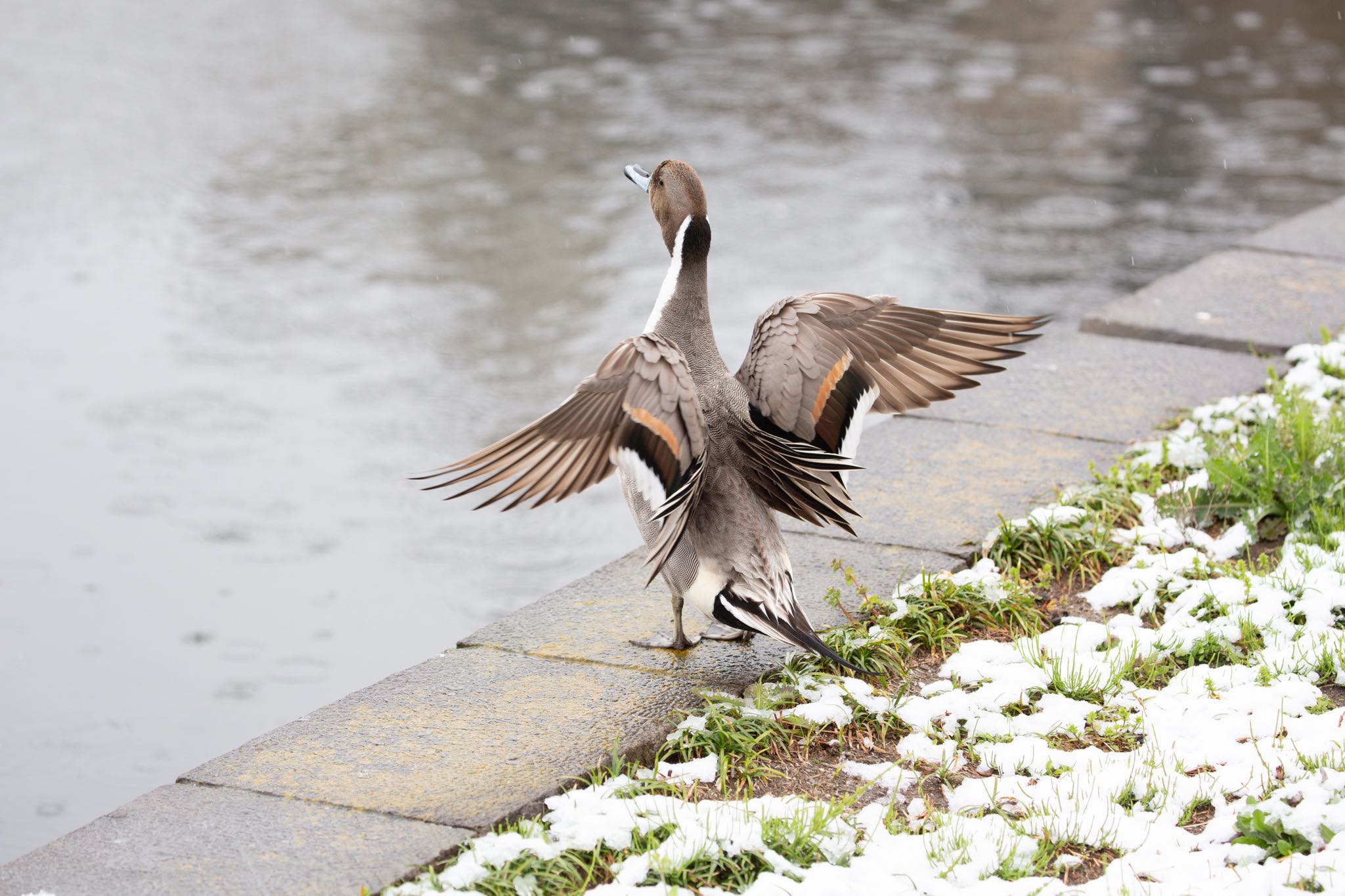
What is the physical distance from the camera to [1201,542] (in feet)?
13.2

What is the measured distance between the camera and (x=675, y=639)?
361cm

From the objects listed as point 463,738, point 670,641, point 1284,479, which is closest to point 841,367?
point 670,641

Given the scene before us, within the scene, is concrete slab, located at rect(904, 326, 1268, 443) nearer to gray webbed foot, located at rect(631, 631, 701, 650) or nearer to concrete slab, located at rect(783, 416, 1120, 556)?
concrete slab, located at rect(783, 416, 1120, 556)

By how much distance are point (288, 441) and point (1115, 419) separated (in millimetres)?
3069

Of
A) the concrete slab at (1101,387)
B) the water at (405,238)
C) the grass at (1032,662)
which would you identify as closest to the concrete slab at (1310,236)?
the water at (405,238)

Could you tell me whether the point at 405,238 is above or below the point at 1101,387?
above

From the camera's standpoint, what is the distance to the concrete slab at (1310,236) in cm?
685

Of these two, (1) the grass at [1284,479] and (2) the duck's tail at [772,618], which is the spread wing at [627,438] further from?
(1) the grass at [1284,479]

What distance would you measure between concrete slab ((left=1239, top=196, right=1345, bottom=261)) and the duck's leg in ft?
14.3

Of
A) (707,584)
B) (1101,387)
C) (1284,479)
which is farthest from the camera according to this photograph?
(1101,387)

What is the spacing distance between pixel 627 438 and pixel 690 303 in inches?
17.7

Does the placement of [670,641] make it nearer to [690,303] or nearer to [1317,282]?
[690,303]

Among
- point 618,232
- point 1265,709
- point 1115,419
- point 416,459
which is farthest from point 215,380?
point 1265,709

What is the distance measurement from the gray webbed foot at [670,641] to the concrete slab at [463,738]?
13 centimetres
